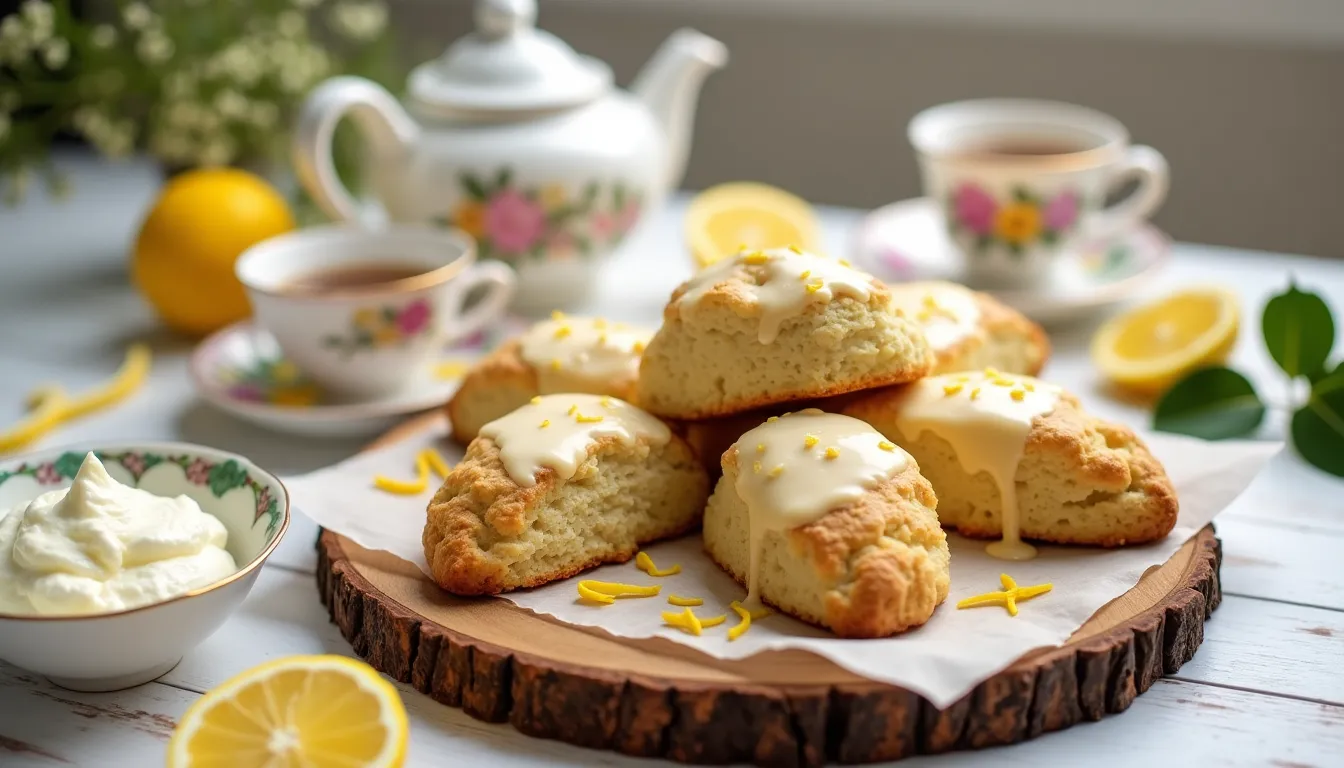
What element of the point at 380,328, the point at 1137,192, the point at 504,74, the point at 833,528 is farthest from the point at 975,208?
the point at 833,528

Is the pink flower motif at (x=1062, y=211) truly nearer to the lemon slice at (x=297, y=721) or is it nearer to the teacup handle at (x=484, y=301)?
the teacup handle at (x=484, y=301)

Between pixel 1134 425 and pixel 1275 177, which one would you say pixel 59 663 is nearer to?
pixel 1134 425

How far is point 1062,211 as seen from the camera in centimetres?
273

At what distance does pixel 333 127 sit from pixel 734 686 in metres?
1.69

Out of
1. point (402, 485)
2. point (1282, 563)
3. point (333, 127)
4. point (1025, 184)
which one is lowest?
point (1282, 563)

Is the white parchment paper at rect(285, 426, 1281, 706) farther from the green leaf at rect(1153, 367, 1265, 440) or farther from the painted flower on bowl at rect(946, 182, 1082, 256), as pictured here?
the painted flower on bowl at rect(946, 182, 1082, 256)

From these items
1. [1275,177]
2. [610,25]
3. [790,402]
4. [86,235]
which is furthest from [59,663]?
[1275,177]

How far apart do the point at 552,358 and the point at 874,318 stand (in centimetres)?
56

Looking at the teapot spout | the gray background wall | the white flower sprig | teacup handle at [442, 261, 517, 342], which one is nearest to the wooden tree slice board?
teacup handle at [442, 261, 517, 342]

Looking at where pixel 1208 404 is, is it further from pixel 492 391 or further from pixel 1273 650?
pixel 492 391

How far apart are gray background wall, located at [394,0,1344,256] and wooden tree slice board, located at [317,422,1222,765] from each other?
2569mm

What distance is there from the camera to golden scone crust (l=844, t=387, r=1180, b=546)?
1732 millimetres

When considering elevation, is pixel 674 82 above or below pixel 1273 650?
above

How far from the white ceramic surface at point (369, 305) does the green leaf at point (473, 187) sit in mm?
132
